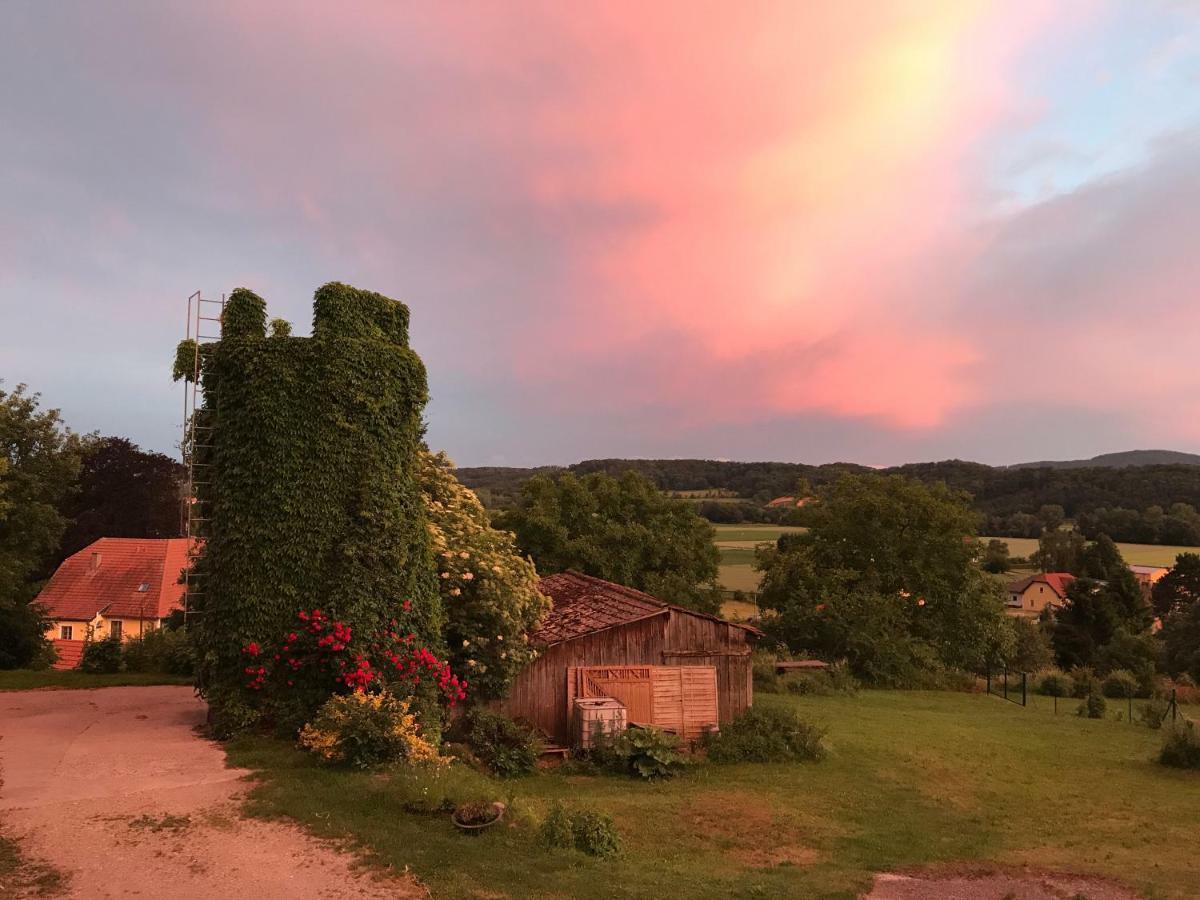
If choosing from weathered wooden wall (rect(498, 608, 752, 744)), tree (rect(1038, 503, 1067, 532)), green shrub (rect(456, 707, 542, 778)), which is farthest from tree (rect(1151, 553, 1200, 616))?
green shrub (rect(456, 707, 542, 778))

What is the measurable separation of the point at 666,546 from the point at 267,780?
29.4m

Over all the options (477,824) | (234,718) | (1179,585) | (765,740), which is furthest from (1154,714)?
(1179,585)

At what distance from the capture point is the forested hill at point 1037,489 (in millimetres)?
87250

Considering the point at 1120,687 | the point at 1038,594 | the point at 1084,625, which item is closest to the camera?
the point at 1120,687

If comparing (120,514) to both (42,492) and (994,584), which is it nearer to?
(42,492)

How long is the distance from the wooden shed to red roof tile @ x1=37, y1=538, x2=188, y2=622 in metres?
26.5

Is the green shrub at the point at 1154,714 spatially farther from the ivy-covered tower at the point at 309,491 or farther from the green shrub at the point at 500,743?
the ivy-covered tower at the point at 309,491

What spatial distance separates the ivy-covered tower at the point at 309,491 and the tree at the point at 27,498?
17247 millimetres

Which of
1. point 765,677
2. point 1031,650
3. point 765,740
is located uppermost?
point 765,740

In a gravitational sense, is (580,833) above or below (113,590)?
below

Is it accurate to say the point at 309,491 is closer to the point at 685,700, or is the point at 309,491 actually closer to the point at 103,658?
the point at 685,700

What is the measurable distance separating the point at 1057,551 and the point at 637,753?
91791 mm

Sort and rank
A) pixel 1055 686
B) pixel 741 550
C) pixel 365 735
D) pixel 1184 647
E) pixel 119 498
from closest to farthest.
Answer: pixel 365 735 → pixel 1055 686 → pixel 119 498 → pixel 1184 647 → pixel 741 550

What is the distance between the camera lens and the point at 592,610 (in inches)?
811
